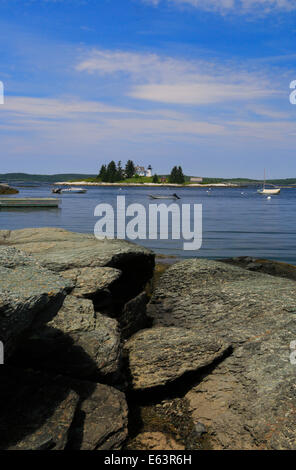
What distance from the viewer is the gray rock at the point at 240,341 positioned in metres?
5.55

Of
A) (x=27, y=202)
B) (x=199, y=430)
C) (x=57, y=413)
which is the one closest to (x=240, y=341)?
(x=199, y=430)

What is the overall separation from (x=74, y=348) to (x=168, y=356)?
158 cm

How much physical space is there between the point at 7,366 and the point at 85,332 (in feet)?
4.36

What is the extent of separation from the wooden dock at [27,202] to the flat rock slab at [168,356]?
51381 mm

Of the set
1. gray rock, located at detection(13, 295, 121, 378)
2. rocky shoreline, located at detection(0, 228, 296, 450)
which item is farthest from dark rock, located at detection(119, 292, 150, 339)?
gray rock, located at detection(13, 295, 121, 378)

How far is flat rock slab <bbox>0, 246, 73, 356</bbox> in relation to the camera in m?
4.44

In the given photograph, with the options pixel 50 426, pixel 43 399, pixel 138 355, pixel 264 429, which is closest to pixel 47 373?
pixel 43 399

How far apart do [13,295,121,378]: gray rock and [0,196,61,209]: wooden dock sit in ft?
168

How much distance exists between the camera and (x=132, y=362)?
22.1 ft

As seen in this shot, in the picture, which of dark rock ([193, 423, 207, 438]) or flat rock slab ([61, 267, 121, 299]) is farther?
flat rock slab ([61, 267, 121, 299])

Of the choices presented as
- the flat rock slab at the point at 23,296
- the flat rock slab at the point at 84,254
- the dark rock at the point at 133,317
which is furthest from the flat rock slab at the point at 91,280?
the flat rock slab at the point at 23,296

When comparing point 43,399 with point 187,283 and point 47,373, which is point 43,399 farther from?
point 187,283

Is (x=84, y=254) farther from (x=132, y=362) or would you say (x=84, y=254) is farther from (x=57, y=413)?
(x=57, y=413)

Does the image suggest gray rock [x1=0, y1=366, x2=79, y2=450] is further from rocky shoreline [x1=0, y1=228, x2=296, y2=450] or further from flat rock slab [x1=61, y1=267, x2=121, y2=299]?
flat rock slab [x1=61, y1=267, x2=121, y2=299]
